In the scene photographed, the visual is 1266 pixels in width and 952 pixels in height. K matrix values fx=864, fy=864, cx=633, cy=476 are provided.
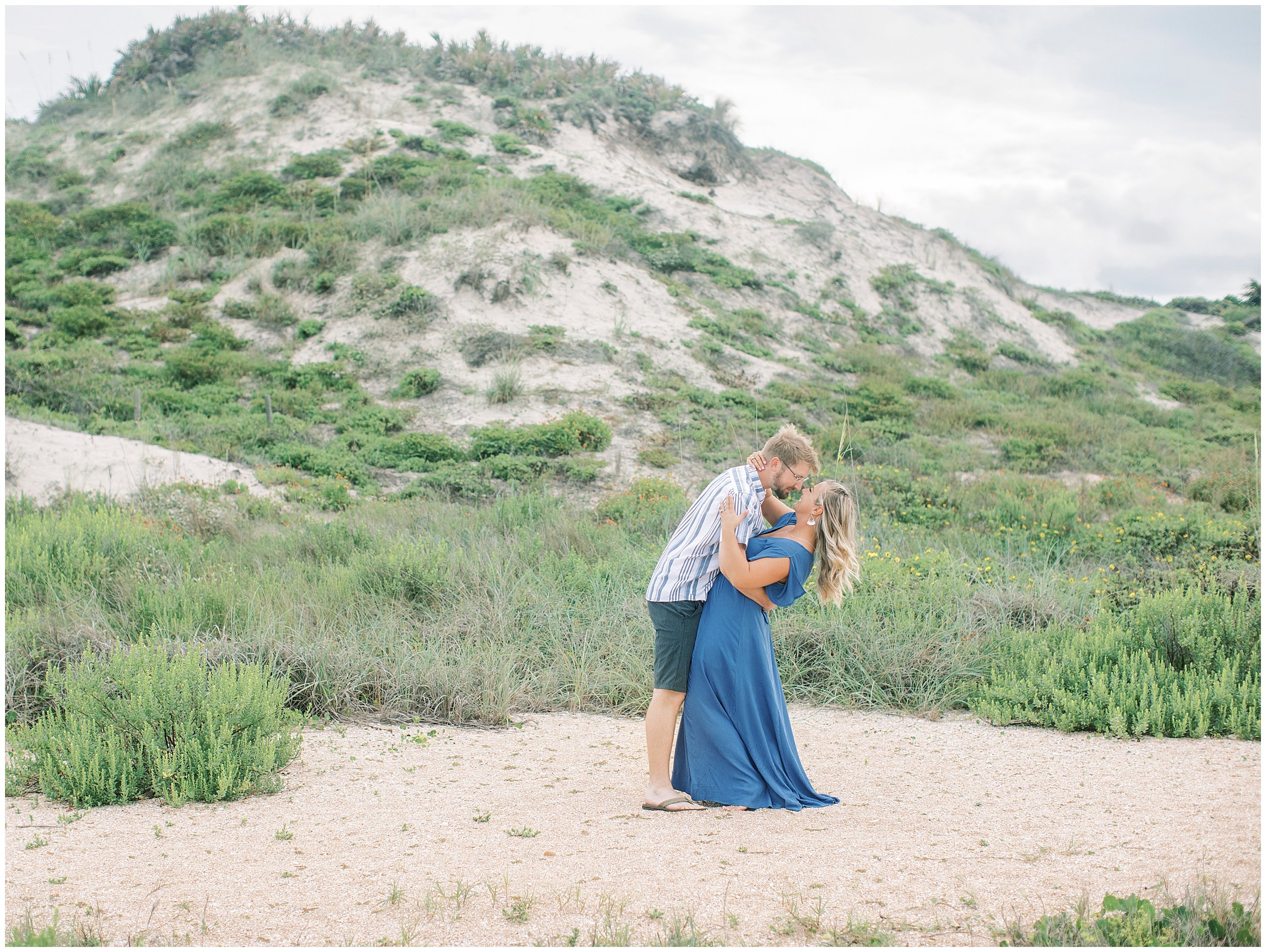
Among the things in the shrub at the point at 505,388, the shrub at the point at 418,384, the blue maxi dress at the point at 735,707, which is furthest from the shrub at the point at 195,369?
the blue maxi dress at the point at 735,707

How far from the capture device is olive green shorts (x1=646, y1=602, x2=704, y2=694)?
3.96 metres

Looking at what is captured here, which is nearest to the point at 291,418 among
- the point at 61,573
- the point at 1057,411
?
the point at 61,573

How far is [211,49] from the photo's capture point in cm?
2878

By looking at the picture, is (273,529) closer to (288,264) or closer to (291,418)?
(291,418)

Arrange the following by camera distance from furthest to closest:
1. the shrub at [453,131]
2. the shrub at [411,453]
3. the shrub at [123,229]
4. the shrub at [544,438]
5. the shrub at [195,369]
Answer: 1. the shrub at [453,131]
2. the shrub at [123,229]
3. the shrub at [195,369]
4. the shrub at [544,438]
5. the shrub at [411,453]

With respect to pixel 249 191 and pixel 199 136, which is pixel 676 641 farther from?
pixel 199 136

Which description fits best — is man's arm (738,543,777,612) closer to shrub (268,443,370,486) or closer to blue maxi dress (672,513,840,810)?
blue maxi dress (672,513,840,810)

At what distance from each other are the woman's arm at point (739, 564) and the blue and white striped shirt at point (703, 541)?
0.21 ft

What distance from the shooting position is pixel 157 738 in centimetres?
403

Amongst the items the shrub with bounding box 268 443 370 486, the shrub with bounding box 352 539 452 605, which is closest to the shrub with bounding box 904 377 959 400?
the shrub with bounding box 268 443 370 486

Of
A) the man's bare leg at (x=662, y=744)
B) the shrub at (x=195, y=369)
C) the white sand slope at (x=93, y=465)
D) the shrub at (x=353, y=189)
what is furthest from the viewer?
the shrub at (x=353, y=189)

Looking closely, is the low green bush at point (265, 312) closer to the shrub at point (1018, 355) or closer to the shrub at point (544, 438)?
the shrub at point (544, 438)

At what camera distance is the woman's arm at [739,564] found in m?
3.69

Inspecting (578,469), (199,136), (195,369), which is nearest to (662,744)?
(578,469)
